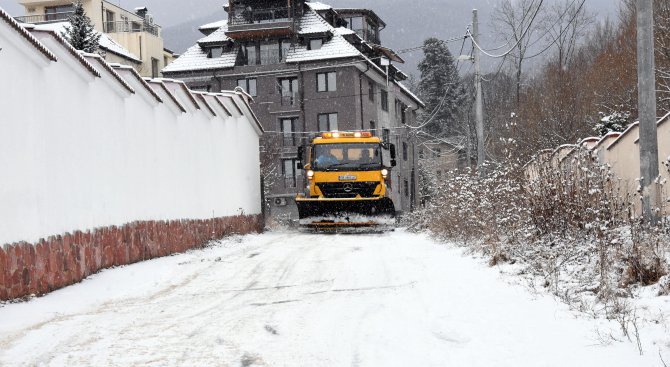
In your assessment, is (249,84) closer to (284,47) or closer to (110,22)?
(284,47)

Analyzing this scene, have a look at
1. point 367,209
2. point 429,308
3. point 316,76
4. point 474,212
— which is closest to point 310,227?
point 367,209

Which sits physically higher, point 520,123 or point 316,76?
point 316,76

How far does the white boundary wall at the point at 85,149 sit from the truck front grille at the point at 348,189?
4.31 metres

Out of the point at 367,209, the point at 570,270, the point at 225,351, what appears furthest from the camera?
the point at 367,209

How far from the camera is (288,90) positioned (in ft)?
148

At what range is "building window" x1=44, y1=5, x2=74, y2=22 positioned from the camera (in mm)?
52906

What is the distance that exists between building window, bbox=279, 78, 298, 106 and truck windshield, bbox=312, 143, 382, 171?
899 inches

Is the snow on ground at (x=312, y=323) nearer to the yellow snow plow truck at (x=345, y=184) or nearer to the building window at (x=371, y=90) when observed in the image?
the yellow snow plow truck at (x=345, y=184)

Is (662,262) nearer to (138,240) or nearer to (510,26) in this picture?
(138,240)

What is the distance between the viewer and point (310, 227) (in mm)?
21484

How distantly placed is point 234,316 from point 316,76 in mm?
38095

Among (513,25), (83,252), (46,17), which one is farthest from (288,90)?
(83,252)

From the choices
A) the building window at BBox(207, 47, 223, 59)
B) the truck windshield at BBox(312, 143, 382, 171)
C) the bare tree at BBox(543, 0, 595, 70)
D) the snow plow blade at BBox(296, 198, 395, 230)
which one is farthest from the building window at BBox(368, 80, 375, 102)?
the snow plow blade at BBox(296, 198, 395, 230)

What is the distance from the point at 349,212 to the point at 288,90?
25.5 meters
